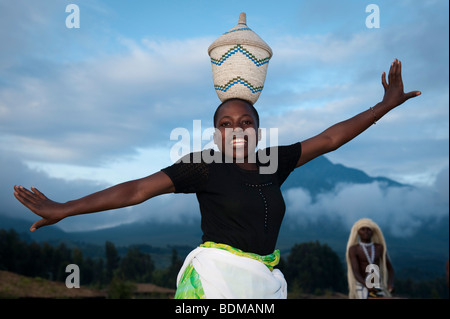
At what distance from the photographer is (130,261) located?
150ft

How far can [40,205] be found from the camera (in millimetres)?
3098

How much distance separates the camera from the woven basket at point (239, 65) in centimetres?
384

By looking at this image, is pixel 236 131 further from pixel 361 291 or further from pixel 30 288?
pixel 30 288

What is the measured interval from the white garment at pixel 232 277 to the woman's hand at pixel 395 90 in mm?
2192

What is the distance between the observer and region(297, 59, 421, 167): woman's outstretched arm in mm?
4016

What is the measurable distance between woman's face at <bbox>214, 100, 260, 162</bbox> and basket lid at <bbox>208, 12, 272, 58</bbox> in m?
0.60

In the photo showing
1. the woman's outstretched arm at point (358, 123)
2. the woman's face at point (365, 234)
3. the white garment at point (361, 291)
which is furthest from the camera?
the woman's face at point (365, 234)

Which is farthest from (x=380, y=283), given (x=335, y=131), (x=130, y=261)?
(x=130, y=261)

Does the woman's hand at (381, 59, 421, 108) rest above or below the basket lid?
below

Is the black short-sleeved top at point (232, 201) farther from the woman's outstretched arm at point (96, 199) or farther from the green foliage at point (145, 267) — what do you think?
the green foliage at point (145, 267)

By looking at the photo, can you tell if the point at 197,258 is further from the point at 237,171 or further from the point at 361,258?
the point at 361,258

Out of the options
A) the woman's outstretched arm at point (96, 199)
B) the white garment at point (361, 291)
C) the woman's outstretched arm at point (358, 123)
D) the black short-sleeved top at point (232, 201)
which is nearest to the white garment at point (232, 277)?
the black short-sleeved top at point (232, 201)

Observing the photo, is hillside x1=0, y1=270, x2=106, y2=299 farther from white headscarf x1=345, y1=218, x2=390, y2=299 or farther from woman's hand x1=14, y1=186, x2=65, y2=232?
woman's hand x1=14, y1=186, x2=65, y2=232

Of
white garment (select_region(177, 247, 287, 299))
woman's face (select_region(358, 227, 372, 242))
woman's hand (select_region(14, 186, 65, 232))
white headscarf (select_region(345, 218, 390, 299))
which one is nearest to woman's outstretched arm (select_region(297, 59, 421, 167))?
white garment (select_region(177, 247, 287, 299))
